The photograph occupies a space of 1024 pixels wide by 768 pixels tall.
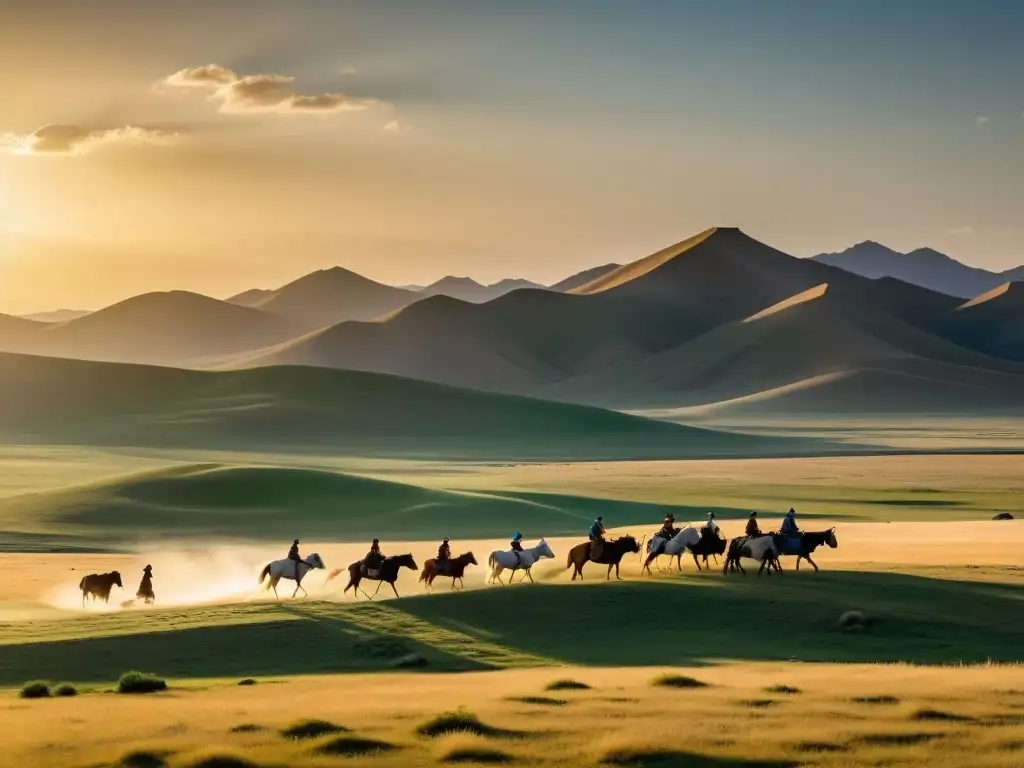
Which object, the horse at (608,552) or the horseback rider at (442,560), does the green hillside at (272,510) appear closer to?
the horse at (608,552)

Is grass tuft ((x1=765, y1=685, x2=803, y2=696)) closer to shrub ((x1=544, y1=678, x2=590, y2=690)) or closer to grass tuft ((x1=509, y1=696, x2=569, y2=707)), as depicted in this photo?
shrub ((x1=544, y1=678, x2=590, y2=690))

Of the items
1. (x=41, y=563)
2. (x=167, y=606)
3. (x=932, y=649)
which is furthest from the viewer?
(x=41, y=563)

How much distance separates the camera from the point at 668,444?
509 ft

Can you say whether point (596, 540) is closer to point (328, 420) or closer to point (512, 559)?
point (512, 559)

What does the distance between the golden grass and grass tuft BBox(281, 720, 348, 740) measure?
237mm

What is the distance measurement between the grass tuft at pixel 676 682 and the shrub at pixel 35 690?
11.7 m

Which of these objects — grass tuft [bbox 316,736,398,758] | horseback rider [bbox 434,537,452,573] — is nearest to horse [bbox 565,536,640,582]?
horseback rider [bbox 434,537,452,573]

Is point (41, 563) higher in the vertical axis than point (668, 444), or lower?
lower

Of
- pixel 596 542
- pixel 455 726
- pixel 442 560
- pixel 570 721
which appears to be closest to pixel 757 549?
pixel 596 542

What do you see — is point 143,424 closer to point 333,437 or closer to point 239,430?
point 239,430

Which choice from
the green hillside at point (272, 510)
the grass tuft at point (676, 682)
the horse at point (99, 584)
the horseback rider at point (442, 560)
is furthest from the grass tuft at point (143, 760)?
the green hillside at point (272, 510)

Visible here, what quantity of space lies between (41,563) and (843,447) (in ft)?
364

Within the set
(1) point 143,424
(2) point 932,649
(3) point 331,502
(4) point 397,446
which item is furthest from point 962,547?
(1) point 143,424

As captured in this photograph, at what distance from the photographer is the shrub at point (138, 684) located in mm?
26847
